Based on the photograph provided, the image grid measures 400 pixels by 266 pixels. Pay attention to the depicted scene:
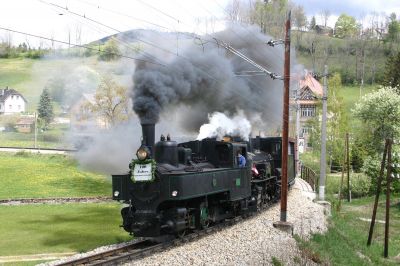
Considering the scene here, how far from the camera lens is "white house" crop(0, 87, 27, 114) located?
88.5 metres

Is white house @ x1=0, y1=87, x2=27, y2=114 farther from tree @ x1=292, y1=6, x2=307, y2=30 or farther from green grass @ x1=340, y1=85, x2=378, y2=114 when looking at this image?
green grass @ x1=340, y1=85, x2=378, y2=114

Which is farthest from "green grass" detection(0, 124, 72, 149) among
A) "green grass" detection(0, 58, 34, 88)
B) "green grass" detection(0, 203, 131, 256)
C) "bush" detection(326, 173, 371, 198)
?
"green grass" detection(0, 203, 131, 256)

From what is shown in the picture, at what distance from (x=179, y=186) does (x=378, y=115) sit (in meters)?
49.5

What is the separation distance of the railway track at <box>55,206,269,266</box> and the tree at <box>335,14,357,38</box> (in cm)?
14615

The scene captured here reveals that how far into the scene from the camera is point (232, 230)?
16.8 m

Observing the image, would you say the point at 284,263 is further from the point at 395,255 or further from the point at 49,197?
the point at 49,197

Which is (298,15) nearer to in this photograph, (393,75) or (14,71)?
(393,75)

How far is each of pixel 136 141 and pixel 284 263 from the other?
22.4 meters

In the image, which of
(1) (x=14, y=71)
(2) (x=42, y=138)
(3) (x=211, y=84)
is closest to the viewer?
(3) (x=211, y=84)

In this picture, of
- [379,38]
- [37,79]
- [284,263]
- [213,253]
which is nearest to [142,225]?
[213,253]

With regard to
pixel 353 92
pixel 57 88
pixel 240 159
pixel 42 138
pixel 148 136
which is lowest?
pixel 240 159

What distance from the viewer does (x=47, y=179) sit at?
35281 mm

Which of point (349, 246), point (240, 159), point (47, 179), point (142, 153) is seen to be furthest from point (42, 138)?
point (142, 153)

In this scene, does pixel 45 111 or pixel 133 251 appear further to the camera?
pixel 45 111
